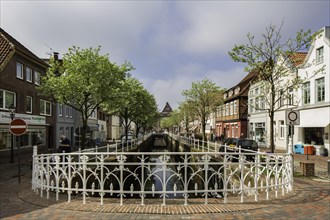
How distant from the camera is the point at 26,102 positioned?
26.6 meters

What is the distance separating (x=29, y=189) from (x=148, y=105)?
90.6 ft

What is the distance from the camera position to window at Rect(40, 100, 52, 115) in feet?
99.2

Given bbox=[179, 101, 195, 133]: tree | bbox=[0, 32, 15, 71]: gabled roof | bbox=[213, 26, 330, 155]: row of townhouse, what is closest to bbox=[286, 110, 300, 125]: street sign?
bbox=[213, 26, 330, 155]: row of townhouse

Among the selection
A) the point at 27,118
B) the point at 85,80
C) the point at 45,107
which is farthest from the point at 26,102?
the point at 85,80

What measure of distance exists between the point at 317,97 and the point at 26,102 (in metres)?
24.8

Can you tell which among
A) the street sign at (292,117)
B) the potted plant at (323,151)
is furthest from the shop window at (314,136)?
the street sign at (292,117)

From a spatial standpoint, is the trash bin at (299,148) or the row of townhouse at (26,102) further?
the trash bin at (299,148)

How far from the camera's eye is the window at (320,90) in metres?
24.6

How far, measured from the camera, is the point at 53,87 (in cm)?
1866

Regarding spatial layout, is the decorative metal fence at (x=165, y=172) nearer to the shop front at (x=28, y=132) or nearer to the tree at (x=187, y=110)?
the shop front at (x=28, y=132)

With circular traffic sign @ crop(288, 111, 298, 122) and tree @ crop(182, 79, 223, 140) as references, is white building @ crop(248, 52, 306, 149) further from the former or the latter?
circular traffic sign @ crop(288, 111, 298, 122)

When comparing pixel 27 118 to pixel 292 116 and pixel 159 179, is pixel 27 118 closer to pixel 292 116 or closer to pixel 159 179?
pixel 159 179

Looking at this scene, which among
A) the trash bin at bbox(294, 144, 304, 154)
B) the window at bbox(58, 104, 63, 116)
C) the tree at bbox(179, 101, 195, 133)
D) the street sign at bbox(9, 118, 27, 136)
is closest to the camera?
the street sign at bbox(9, 118, 27, 136)

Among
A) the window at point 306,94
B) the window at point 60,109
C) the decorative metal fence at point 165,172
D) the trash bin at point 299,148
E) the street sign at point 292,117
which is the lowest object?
the trash bin at point 299,148
